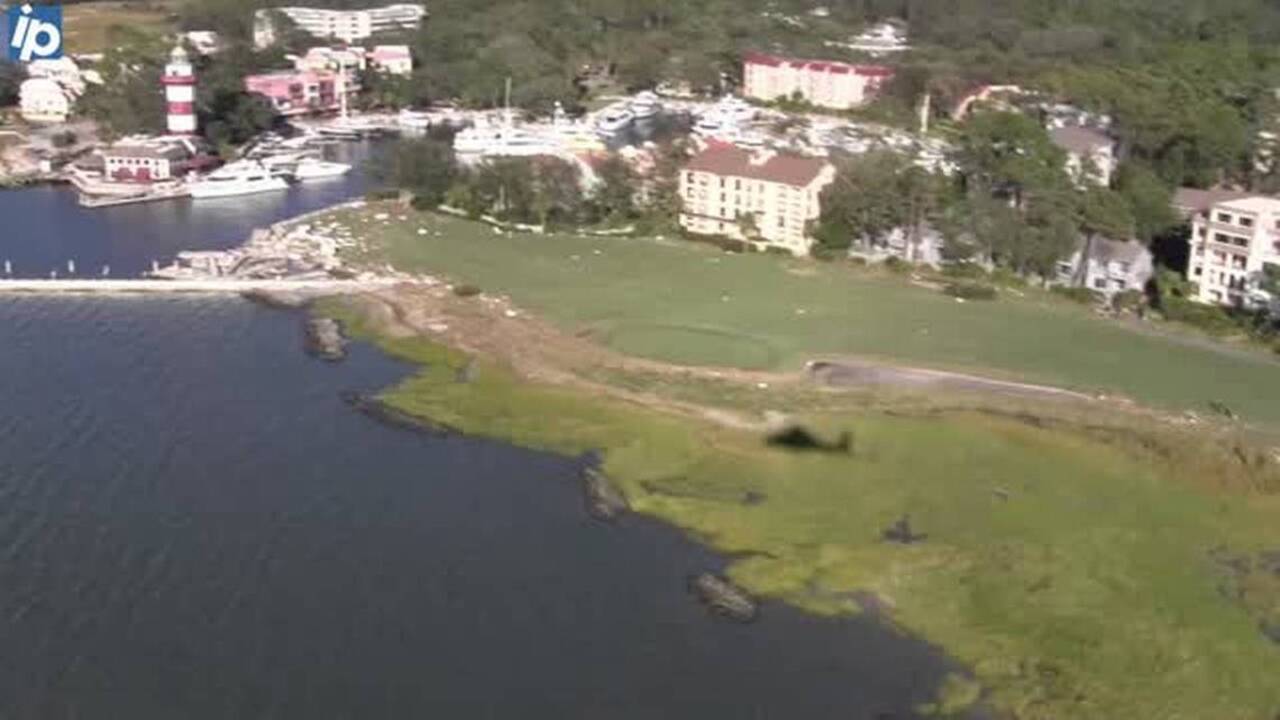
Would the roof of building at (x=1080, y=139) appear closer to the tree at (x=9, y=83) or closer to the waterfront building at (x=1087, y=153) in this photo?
the waterfront building at (x=1087, y=153)

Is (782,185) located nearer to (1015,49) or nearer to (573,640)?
(573,640)

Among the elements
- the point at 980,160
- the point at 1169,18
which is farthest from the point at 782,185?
the point at 1169,18

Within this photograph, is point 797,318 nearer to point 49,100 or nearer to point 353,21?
point 49,100

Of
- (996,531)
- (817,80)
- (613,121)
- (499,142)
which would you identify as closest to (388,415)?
(996,531)

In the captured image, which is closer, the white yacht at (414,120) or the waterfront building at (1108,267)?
the waterfront building at (1108,267)

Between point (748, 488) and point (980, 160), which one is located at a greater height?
point (980, 160)

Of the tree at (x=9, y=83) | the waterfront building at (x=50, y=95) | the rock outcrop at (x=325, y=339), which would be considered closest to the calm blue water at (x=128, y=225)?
the rock outcrop at (x=325, y=339)
